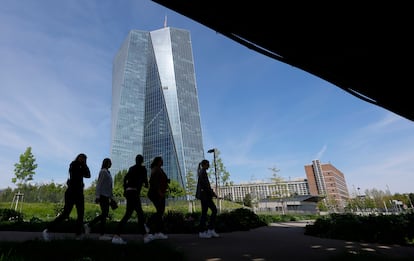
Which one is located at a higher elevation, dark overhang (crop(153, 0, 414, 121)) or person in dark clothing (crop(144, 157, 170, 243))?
dark overhang (crop(153, 0, 414, 121))

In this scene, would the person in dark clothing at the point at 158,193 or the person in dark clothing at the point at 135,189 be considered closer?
the person in dark clothing at the point at 135,189

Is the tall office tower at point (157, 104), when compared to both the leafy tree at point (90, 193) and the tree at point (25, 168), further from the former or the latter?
the tree at point (25, 168)

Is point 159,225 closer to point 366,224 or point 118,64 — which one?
point 366,224

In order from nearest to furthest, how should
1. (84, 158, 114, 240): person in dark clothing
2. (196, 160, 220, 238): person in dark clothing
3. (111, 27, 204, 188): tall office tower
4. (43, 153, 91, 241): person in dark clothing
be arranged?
1. (43, 153, 91, 241): person in dark clothing
2. (84, 158, 114, 240): person in dark clothing
3. (196, 160, 220, 238): person in dark clothing
4. (111, 27, 204, 188): tall office tower

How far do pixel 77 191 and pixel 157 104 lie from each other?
84660 mm

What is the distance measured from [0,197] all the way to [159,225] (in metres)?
32.6

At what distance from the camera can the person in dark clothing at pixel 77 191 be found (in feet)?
14.1

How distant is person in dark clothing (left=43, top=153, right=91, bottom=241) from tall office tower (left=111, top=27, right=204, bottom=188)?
225ft

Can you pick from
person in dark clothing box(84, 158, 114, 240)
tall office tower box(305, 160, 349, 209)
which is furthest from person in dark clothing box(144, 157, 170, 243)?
tall office tower box(305, 160, 349, 209)

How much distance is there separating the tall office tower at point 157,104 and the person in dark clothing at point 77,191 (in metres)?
68.6

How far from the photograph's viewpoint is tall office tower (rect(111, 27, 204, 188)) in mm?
78125

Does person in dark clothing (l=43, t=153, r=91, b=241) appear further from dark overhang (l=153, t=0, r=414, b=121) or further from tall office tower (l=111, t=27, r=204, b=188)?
tall office tower (l=111, t=27, r=204, b=188)

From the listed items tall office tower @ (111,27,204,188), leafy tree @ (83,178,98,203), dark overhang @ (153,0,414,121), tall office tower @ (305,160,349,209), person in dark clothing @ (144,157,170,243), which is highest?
tall office tower @ (111,27,204,188)

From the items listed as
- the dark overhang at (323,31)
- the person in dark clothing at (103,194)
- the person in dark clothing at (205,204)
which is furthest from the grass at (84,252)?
the dark overhang at (323,31)
